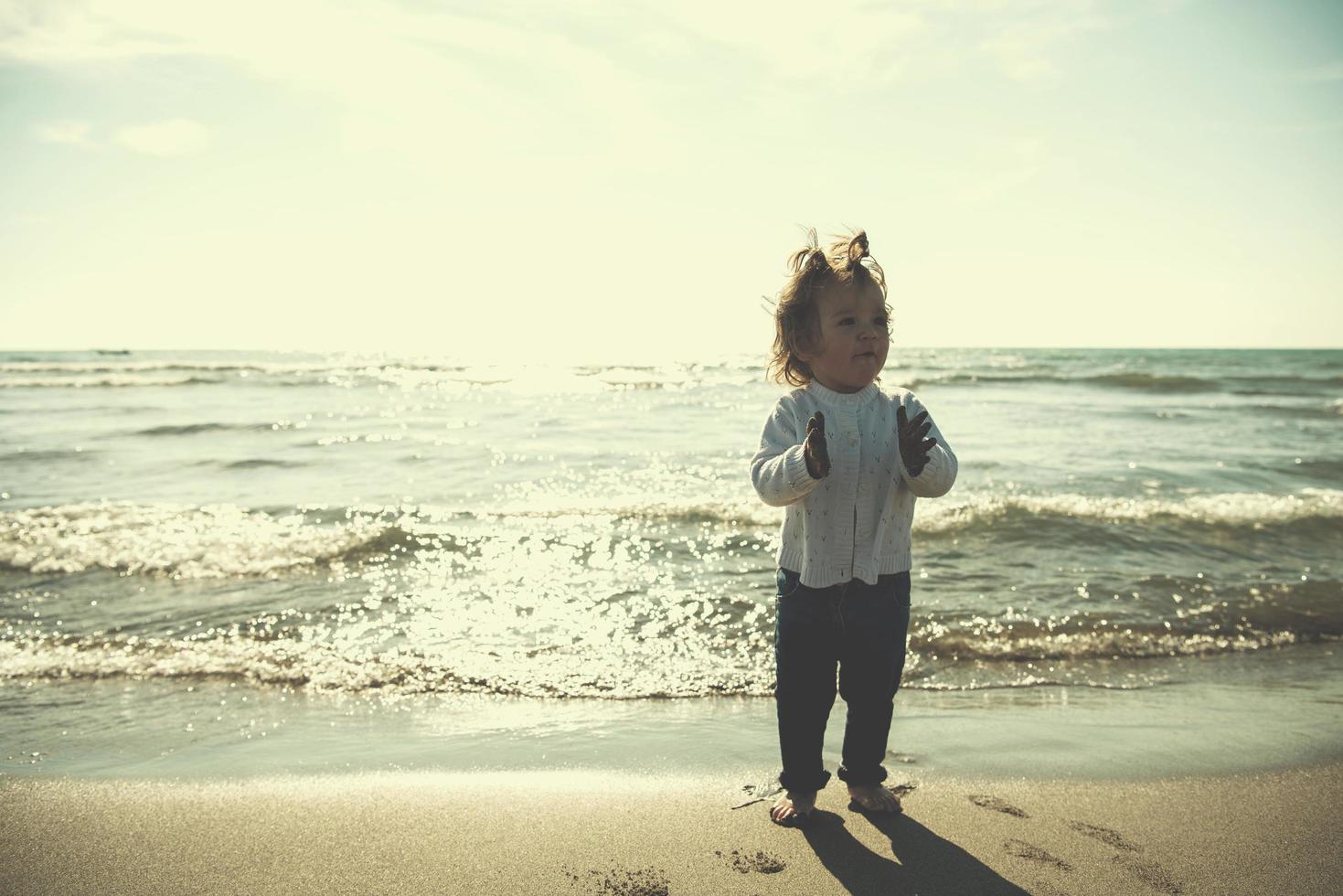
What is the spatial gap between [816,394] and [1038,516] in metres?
5.45

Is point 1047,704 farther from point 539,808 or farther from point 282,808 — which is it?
point 282,808

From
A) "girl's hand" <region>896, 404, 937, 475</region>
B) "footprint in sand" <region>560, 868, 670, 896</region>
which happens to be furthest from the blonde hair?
"footprint in sand" <region>560, 868, 670, 896</region>

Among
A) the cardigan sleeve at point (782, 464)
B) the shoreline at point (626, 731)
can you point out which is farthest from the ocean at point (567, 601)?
the cardigan sleeve at point (782, 464)

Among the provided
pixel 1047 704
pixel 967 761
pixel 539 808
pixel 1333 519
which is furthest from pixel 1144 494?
pixel 539 808

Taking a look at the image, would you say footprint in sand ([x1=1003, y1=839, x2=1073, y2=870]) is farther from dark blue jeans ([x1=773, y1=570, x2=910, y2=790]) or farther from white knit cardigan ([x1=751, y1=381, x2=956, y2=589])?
white knit cardigan ([x1=751, y1=381, x2=956, y2=589])

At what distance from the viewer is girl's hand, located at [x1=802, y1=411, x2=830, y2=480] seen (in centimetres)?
242

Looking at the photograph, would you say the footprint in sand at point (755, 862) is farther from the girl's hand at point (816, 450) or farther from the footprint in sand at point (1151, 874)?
the girl's hand at point (816, 450)

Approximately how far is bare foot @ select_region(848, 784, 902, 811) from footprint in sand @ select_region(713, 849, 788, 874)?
17.3 inches

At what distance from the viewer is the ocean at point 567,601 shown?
3660mm

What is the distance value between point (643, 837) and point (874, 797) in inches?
30.6

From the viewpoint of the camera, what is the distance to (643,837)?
2.64m

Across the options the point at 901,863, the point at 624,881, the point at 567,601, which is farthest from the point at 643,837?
the point at 567,601

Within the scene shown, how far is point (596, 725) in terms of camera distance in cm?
362

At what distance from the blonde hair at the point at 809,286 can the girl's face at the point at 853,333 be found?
0.09 ft
